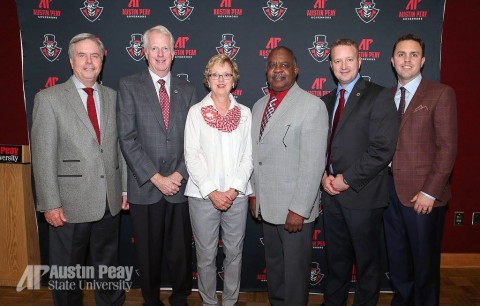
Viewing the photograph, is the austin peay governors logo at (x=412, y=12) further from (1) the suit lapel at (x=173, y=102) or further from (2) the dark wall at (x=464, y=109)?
(1) the suit lapel at (x=173, y=102)

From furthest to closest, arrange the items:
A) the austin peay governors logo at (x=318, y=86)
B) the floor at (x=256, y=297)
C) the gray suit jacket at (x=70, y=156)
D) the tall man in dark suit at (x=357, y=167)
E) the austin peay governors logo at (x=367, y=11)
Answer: the austin peay governors logo at (x=318, y=86) → the austin peay governors logo at (x=367, y=11) → the floor at (x=256, y=297) → the tall man in dark suit at (x=357, y=167) → the gray suit jacket at (x=70, y=156)

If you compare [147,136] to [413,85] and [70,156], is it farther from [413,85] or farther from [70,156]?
[413,85]

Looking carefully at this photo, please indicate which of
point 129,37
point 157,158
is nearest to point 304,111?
point 157,158

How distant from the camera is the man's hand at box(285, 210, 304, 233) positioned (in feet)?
7.72

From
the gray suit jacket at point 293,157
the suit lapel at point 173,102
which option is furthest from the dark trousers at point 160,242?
the gray suit jacket at point 293,157

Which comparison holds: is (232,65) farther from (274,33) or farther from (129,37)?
(129,37)

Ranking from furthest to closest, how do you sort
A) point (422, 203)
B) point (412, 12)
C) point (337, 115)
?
point (412, 12) < point (337, 115) < point (422, 203)

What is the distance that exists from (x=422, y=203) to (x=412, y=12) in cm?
173

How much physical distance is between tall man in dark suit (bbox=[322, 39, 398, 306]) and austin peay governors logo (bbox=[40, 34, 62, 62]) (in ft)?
7.96

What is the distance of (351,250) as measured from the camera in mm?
2715

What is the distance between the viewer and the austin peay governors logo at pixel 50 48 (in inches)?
127

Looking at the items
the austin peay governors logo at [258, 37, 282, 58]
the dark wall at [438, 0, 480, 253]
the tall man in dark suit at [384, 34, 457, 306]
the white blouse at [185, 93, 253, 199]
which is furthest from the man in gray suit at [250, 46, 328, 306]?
the dark wall at [438, 0, 480, 253]

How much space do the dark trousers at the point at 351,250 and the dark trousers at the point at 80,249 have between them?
5.32ft

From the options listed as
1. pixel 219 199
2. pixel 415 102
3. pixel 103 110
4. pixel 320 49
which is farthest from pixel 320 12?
pixel 103 110
